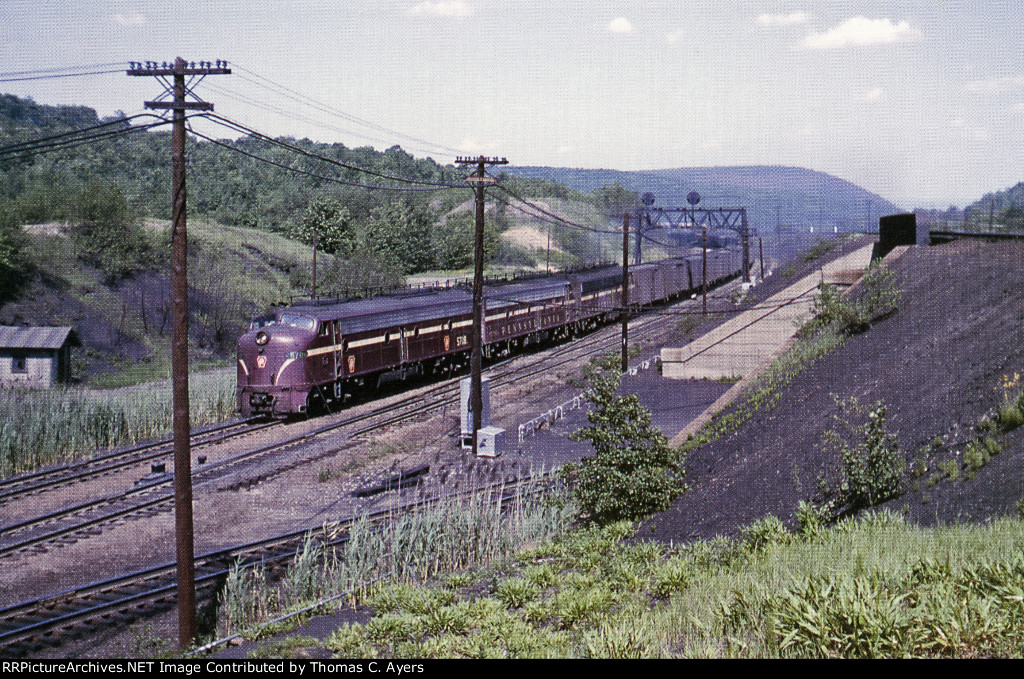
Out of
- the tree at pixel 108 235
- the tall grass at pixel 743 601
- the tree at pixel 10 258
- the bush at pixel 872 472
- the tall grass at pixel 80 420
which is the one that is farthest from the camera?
the tree at pixel 108 235

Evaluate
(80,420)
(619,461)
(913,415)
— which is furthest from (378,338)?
(913,415)

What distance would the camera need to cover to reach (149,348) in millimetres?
42281

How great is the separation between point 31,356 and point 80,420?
40.2 feet

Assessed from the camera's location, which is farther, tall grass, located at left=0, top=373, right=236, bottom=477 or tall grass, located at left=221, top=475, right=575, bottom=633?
tall grass, located at left=0, top=373, right=236, bottom=477

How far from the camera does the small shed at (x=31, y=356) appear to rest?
32.5m

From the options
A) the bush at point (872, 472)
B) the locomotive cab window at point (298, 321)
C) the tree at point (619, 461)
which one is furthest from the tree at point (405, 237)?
the bush at point (872, 472)

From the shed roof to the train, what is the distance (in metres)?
12.7

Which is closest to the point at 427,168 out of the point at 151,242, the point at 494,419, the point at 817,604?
the point at 151,242

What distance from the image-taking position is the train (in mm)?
24359

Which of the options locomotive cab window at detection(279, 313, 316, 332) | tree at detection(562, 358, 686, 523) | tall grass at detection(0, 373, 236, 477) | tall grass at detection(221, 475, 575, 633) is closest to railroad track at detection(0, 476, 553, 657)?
tall grass at detection(221, 475, 575, 633)

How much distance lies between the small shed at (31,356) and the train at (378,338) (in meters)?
12.7

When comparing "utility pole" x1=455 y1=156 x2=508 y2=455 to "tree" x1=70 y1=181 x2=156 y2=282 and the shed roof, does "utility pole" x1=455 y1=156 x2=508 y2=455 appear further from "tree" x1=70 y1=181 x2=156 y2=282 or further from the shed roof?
"tree" x1=70 y1=181 x2=156 y2=282

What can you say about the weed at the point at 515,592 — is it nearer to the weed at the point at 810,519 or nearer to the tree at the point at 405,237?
the weed at the point at 810,519
